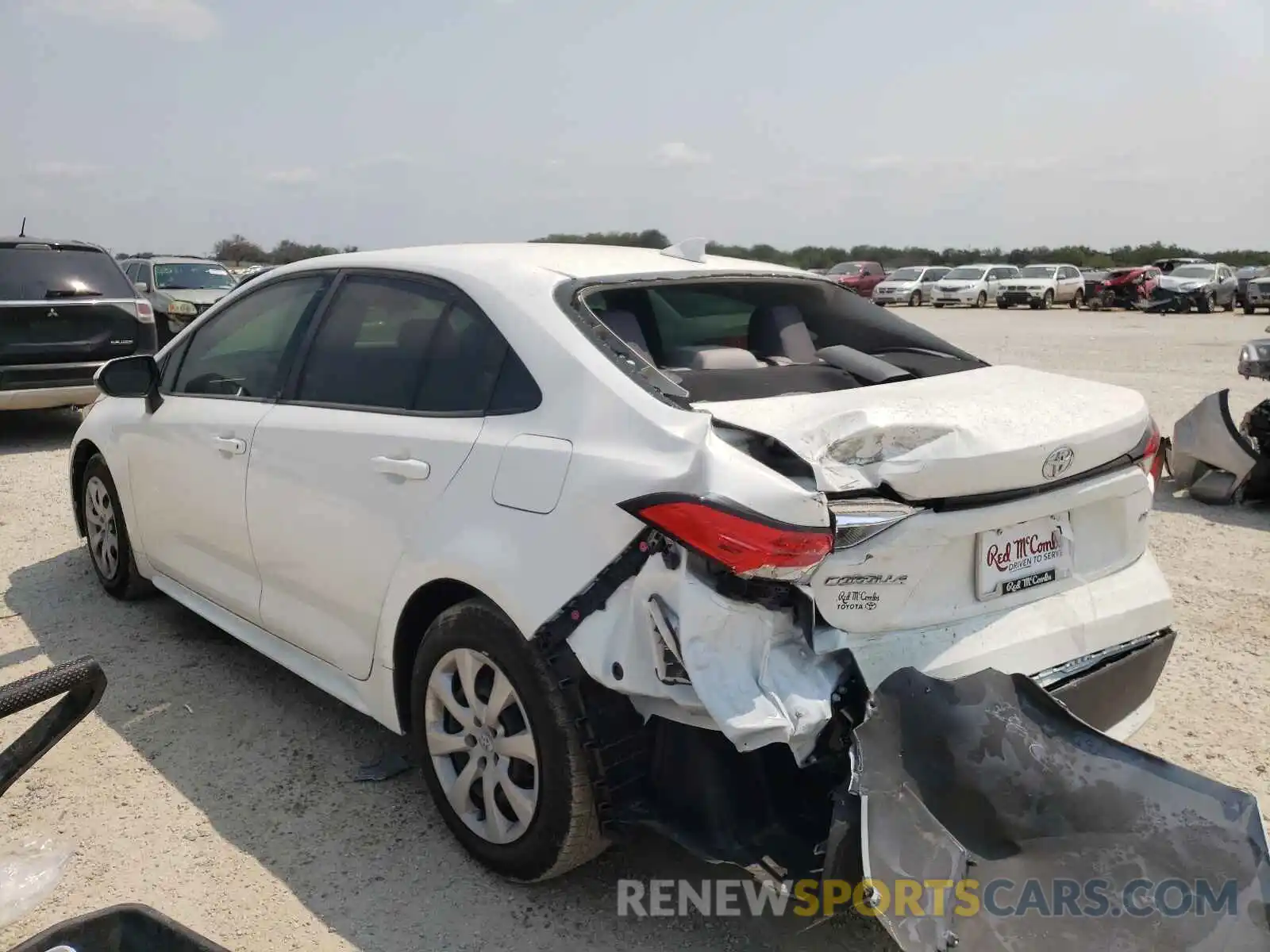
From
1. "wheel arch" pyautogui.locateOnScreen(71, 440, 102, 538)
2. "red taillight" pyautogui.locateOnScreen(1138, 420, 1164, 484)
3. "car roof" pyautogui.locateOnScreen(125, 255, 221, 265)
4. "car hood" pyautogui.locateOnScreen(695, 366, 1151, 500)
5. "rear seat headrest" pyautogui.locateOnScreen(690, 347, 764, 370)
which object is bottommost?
"wheel arch" pyautogui.locateOnScreen(71, 440, 102, 538)

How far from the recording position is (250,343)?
428 centimetres

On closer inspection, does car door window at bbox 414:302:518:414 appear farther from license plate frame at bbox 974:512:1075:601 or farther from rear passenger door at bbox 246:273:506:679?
license plate frame at bbox 974:512:1075:601

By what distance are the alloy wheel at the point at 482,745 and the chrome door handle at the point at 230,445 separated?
54.1 inches

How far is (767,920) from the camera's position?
8.64 ft

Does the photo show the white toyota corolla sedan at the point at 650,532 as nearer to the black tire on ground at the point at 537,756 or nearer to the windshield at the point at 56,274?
the black tire on ground at the point at 537,756

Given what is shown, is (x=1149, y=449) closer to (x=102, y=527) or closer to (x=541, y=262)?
(x=541, y=262)

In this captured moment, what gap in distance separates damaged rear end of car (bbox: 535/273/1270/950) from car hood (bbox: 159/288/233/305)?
15793mm

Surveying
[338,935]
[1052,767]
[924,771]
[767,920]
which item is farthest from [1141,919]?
[338,935]

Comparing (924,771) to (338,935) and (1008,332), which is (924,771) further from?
(1008,332)

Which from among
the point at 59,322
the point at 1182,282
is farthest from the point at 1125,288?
the point at 59,322

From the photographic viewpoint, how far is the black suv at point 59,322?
9156 mm

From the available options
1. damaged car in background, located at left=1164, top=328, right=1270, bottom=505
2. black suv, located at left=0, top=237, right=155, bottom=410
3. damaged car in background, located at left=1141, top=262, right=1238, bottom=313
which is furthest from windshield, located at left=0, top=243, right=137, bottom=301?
damaged car in background, located at left=1141, top=262, right=1238, bottom=313

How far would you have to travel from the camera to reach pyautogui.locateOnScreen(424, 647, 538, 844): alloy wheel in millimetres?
2771

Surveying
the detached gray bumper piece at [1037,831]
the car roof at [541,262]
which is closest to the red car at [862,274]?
the car roof at [541,262]
